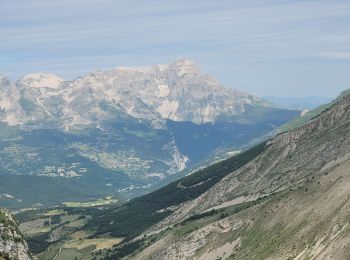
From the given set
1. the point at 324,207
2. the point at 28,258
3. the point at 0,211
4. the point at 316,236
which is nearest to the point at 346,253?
the point at 316,236

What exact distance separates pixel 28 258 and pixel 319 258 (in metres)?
78.9

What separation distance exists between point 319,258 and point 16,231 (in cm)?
8364

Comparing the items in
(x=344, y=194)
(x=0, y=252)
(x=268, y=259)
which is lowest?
(x=268, y=259)

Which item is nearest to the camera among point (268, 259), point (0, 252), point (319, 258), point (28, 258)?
point (0, 252)

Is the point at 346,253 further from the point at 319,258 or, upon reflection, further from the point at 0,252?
the point at 0,252

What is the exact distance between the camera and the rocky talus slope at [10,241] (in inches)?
5586

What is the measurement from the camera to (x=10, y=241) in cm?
14788

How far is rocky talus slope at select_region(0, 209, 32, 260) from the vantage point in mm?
141875

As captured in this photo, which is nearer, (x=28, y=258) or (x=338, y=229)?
(x=28, y=258)

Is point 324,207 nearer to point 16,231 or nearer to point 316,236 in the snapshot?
point 316,236

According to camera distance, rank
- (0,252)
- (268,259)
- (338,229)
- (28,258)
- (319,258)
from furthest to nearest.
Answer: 1. (268,259)
2. (338,229)
3. (319,258)
4. (28,258)
5. (0,252)

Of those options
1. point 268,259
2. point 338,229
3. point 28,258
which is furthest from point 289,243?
point 28,258

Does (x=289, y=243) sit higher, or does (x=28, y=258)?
(x=28, y=258)

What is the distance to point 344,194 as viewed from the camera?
197000 mm
